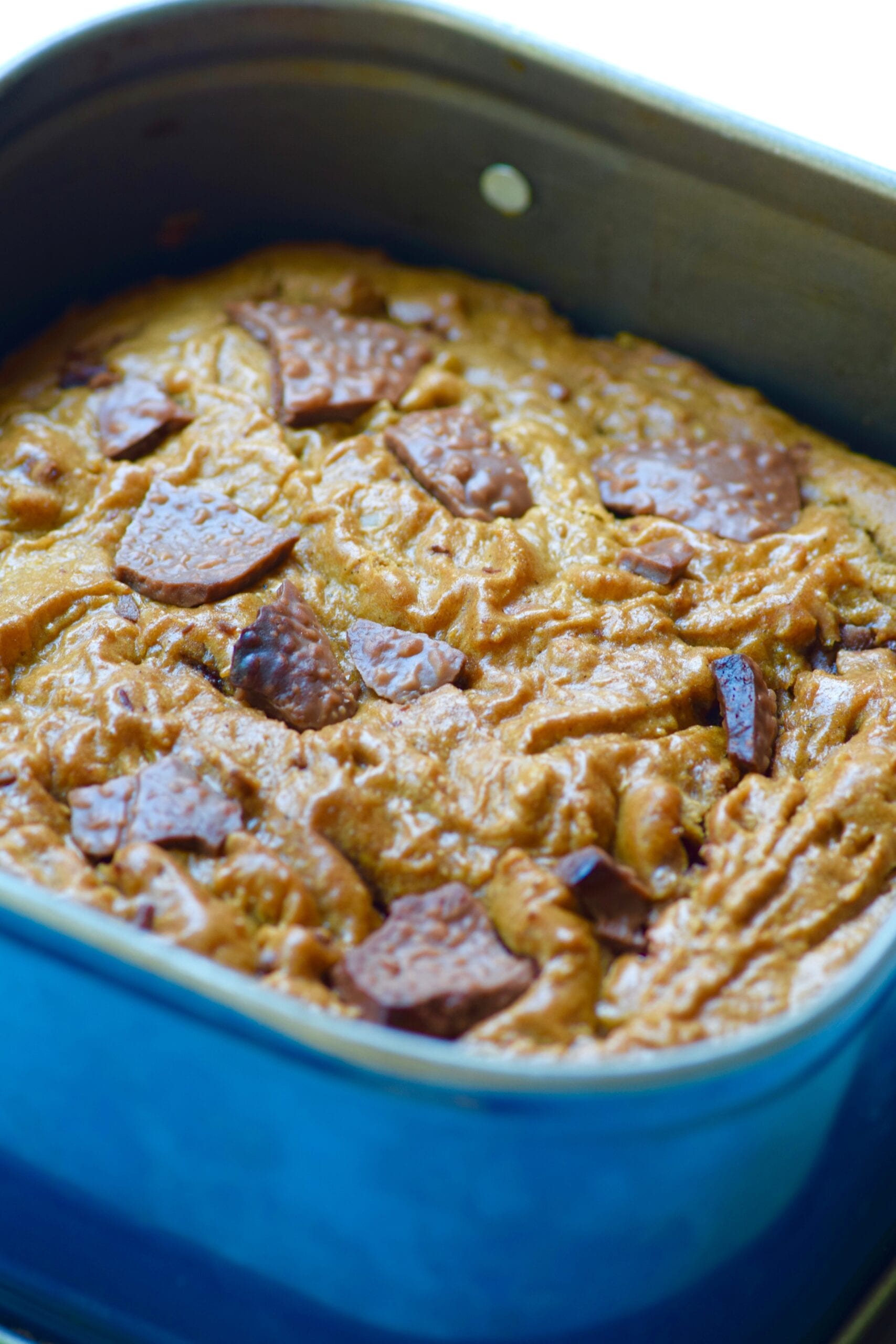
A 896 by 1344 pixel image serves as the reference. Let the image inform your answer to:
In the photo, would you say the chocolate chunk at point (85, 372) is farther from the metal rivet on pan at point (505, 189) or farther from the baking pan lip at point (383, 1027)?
Result: the baking pan lip at point (383, 1027)

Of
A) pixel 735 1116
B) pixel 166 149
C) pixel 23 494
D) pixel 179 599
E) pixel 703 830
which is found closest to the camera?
pixel 735 1116

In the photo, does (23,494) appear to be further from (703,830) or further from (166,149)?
(703,830)

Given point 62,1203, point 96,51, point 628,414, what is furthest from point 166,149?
point 62,1203

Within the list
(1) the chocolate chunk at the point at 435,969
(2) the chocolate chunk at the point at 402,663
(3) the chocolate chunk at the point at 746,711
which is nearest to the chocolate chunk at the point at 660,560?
(3) the chocolate chunk at the point at 746,711

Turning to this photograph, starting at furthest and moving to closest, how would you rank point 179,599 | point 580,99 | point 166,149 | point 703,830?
point 166,149 → point 580,99 → point 179,599 → point 703,830

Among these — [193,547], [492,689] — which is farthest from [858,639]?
[193,547]

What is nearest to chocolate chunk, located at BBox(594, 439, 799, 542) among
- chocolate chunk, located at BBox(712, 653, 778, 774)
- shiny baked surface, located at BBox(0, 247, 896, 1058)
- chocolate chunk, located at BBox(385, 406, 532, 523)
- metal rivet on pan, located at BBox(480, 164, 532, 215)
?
shiny baked surface, located at BBox(0, 247, 896, 1058)

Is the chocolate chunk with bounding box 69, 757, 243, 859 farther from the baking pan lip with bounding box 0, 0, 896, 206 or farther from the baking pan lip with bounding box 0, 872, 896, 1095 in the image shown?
the baking pan lip with bounding box 0, 0, 896, 206

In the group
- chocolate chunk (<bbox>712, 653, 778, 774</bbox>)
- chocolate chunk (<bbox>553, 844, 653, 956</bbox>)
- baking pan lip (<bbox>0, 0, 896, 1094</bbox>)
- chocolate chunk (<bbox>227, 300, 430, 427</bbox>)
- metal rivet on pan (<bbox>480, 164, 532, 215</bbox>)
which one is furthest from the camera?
metal rivet on pan (<bbox>480, 164, 532, 215</bbox>)
